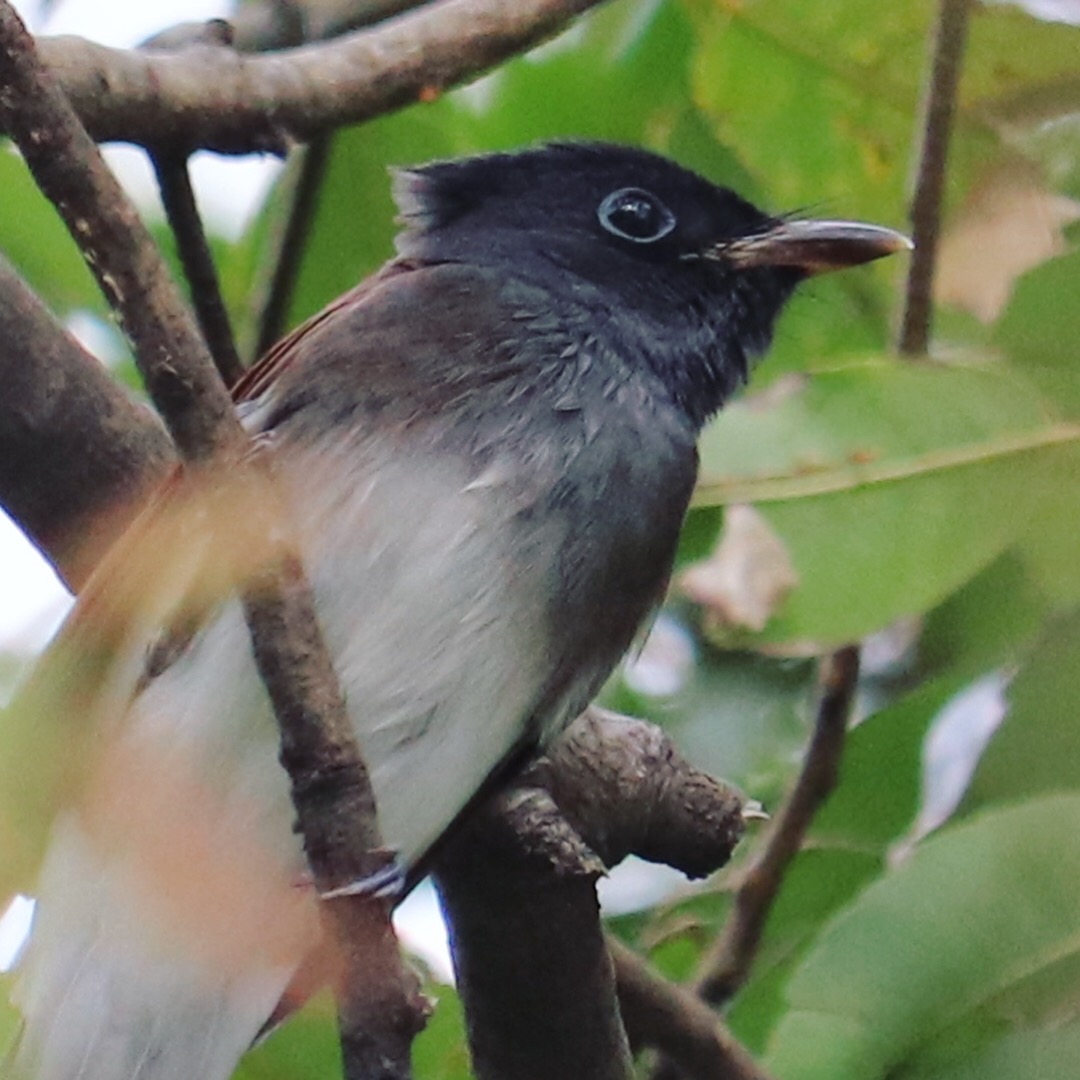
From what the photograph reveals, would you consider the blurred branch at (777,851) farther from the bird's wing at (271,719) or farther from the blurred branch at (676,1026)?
the bird's wing at (271,719)

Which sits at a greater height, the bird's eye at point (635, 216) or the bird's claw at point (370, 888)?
the bird's eye at point (635, 216)

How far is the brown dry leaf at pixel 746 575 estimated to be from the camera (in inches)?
98.8

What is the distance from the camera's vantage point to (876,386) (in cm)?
258

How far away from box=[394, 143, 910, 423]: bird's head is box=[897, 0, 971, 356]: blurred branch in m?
0.04

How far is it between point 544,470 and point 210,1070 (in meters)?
0.72

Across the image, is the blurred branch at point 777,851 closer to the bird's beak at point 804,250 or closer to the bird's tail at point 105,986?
the bird's beak at point 804,250

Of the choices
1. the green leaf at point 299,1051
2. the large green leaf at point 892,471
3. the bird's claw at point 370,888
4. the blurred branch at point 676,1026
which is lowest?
the green leaf at point 299,1051

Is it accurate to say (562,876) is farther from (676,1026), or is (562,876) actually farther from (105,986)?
(105,986)

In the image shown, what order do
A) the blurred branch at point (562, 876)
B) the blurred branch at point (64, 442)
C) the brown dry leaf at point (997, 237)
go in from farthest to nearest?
1. the brown dry leaf at point (997, 237)
2. the blurred branch at point (562, 876)
3. the blurred branch at point (64, 442)

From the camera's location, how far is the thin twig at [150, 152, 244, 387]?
2.62 metres

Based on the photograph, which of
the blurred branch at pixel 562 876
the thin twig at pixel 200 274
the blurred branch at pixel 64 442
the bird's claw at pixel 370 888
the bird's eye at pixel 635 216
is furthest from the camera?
the bird's eye at pixel 635 216

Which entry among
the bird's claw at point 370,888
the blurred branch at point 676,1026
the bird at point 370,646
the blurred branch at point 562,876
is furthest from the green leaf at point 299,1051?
the bird's claw at point 370,888

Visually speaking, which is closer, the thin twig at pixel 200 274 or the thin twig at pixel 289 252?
the thin twig at pixel 200 274

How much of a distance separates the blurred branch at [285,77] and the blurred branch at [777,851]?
2.78ft
